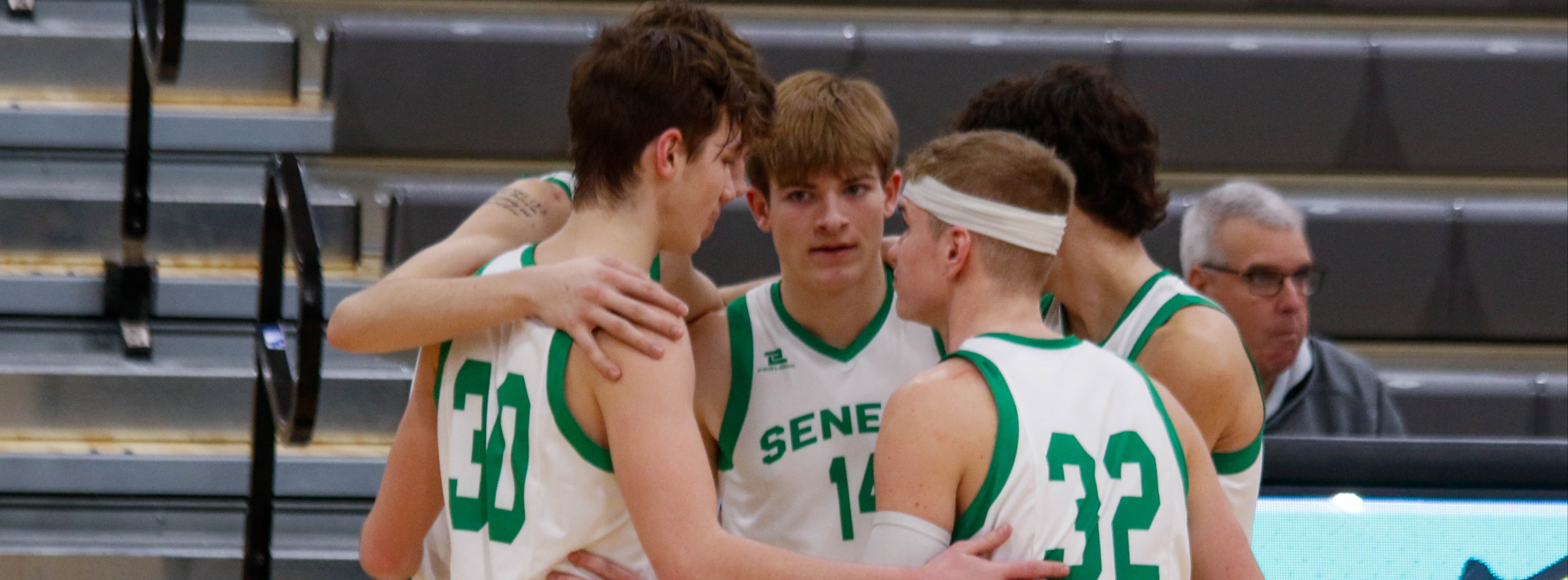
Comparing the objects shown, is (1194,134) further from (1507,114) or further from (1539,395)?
(1539,395)

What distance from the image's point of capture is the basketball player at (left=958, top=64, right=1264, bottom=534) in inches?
75.8

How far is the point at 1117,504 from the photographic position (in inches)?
62.6

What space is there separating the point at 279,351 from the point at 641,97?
51.5 inches

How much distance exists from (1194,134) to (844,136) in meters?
2.66

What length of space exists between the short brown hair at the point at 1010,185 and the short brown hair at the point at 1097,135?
319 mm

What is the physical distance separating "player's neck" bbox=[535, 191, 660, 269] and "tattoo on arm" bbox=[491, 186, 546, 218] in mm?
468

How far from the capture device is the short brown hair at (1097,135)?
2.03 meters

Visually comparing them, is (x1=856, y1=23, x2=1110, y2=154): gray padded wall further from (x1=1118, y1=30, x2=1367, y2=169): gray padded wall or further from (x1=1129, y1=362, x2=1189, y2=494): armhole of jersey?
(x1=1129, y1=362, x2=1189, y2=494): armhole of jersey

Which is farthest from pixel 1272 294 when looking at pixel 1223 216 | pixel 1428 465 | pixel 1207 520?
pixel 1207 520

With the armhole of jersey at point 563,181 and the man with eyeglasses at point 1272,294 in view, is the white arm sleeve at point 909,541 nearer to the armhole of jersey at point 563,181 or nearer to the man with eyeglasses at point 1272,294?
the armhole of jersey at point 563,181

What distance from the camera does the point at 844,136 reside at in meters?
2.14

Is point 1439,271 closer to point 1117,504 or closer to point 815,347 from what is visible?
point 815,347

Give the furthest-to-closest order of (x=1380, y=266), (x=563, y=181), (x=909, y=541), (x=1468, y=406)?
(x=1380, y=266)
(x=1468, y=406)
(x=563, y=181)
(x=909, y=541)

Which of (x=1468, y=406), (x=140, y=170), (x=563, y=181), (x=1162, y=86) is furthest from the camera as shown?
(x=1162, y=86)
